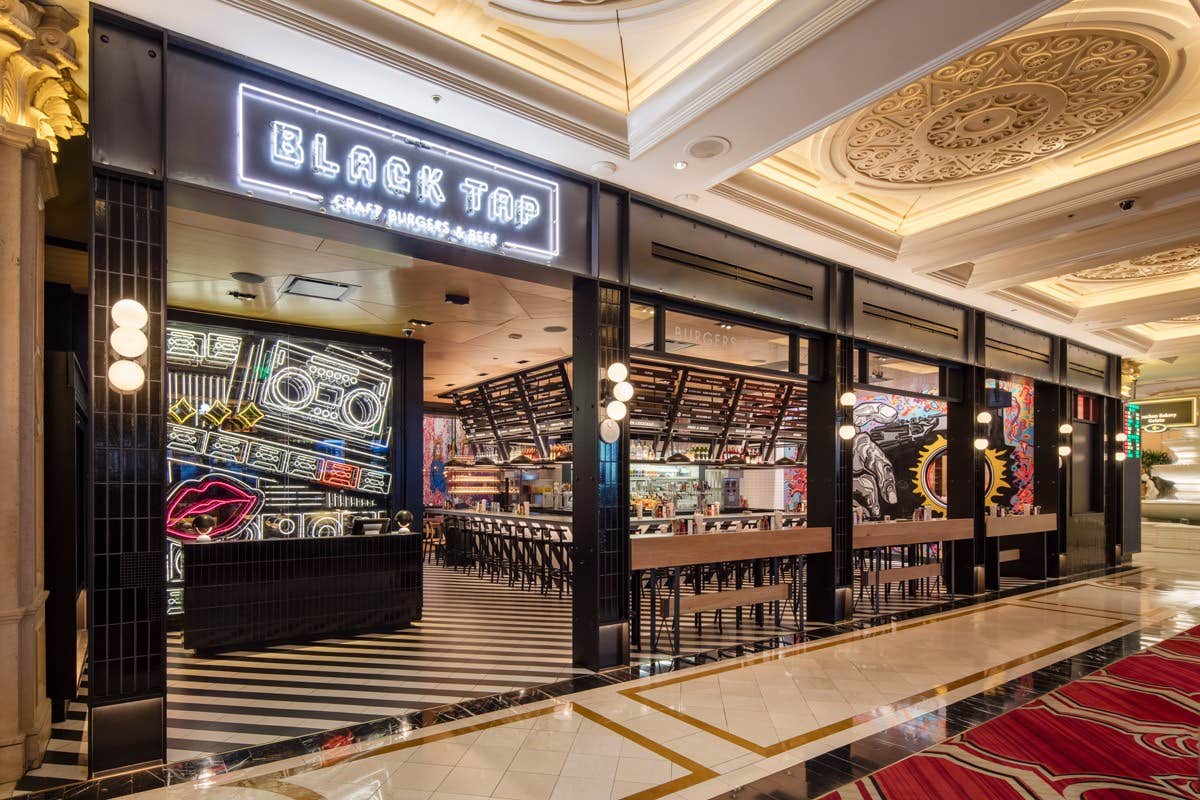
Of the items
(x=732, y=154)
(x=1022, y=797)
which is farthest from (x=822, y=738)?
(x=732, y=154)

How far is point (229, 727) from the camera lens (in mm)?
4035

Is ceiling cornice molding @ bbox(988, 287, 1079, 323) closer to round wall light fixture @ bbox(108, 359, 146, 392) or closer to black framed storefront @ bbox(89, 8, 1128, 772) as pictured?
black framed storefront @ bbox(89, 8, 1128, 772)

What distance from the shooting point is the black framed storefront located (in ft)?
11.0

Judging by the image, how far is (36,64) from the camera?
3383 mm

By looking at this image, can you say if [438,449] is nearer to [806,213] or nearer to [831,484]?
[831,484]

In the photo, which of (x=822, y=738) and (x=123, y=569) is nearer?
(x=123, y=569)

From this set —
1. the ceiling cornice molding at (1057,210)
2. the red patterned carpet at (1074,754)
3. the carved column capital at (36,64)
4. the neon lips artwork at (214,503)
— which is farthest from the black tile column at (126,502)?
the ceiling cornice molding at (1057,210)

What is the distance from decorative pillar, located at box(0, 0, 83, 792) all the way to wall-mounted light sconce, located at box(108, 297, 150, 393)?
496mm

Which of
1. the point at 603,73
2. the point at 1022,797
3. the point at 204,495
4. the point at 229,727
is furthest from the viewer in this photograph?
the point at 204,495

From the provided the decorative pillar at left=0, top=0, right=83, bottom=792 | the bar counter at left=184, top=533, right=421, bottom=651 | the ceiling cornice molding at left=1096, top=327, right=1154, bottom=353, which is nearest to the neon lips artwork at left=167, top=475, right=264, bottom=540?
the bar counter at left=184, top=533, right=421, bottom=651

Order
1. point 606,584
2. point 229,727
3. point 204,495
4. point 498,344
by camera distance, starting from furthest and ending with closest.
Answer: point 498,344
point 204,495
point 606,584
point 229,727

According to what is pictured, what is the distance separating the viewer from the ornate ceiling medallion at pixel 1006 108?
4.16 meters

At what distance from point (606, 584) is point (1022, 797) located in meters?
2.87

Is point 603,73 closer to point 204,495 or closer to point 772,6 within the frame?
point 772,6
